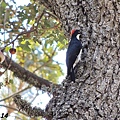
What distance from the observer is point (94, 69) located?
7.32 feet

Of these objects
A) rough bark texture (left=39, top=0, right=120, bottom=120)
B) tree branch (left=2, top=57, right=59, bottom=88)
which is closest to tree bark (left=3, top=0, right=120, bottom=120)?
rough bark texture (left=39, top=0, right=120, bottom=120)

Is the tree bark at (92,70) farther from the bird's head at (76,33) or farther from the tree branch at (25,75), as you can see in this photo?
the tree branch at (25,75)

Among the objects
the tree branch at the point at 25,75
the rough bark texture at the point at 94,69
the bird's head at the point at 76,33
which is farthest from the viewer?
the tree branch at the point at 25,75

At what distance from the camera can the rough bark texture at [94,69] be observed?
Result: 2.13 m

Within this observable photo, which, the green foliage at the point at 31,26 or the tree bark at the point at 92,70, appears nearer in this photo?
the tree bark at the point at 92,70

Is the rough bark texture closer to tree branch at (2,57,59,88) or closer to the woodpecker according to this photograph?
the woodpecker

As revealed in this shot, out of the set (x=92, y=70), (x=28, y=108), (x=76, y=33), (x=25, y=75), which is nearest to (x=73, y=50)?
(x=76, y=33)

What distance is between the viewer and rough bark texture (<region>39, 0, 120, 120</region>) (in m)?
2.13

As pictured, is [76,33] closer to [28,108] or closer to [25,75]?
[28,108]

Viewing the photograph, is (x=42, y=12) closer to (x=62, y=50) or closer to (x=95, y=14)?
(x=62, y=50)

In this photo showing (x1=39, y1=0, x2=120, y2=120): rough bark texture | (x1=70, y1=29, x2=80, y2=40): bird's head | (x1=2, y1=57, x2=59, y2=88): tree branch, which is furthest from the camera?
(x1=2, y1=57, x2=59, y2=88): tree branch

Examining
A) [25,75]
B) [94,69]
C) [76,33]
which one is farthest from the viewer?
[25,75]

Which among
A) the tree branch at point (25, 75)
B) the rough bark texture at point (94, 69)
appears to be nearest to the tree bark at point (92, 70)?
the rough bark texture at point (94, 69)

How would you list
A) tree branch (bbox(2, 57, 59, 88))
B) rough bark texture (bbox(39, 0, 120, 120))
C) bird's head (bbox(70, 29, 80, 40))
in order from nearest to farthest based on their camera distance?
1. rough bark texture (bbox(39, 0, 120, 120))
2. bird's head (bbox(70, 29, 80, 40))
3. tree branch (bbox(2, 57, 59, 88))
